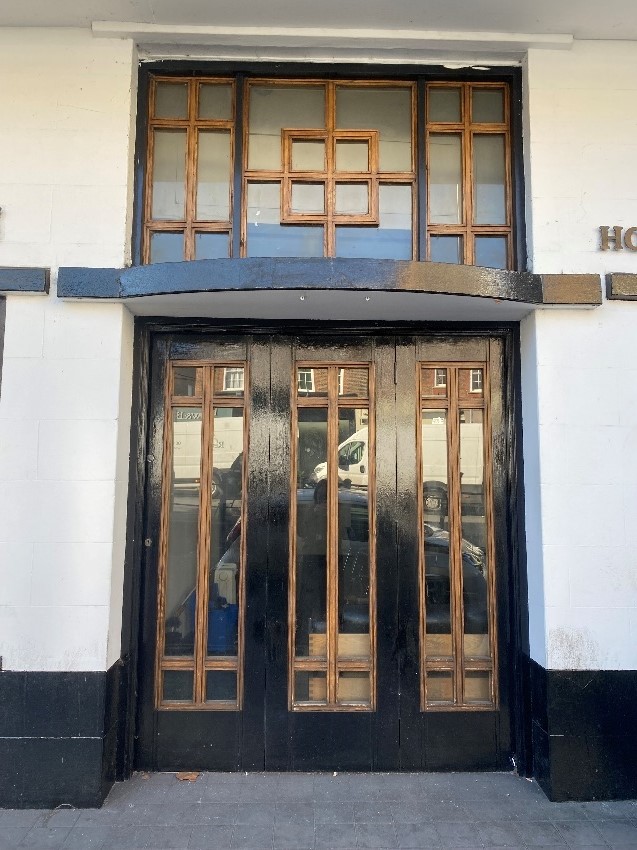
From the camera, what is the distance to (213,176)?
3.92m

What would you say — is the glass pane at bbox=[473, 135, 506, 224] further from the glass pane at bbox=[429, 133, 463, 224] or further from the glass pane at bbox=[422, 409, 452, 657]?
the glass pane at bbox=[422, 409, 452, 657]

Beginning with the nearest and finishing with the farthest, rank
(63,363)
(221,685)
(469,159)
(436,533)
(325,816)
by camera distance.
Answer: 1. (325,816)
2. (63,363)
3. (221,685)
4. (436,533)
5. (469,159)

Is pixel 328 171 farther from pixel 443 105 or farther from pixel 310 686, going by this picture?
pixel 310 686

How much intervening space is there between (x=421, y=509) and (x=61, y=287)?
2593 millimetres

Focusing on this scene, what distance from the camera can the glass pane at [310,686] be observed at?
12.2ft

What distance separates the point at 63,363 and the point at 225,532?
4.71 ft

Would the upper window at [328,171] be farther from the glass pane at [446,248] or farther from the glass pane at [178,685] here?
the glass pane at [178,685]

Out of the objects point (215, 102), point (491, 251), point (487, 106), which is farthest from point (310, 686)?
point (487, 106)

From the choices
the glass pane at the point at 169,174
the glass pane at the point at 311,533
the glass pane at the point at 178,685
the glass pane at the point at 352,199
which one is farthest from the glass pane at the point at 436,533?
the glass pane at the point at 169,174

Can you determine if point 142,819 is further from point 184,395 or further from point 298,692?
point 184,395

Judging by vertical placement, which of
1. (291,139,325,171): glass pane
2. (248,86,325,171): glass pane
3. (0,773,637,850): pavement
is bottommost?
(0,773,637,850): pavement

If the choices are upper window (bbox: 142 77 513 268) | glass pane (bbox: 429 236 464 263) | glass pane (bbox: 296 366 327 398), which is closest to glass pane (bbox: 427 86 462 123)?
upper window (bbox: 142 77 513 268)

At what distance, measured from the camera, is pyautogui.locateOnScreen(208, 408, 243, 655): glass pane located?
3762 millimetres

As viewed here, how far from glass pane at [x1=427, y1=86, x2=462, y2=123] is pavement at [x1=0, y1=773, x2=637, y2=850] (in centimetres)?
425
